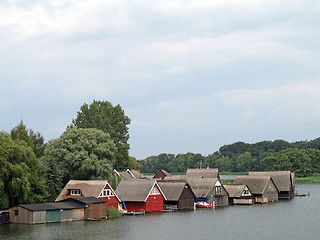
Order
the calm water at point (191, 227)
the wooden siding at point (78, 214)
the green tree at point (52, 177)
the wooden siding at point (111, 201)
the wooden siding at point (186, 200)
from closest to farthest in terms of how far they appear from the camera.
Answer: the calm water at point (191, 227)
the wooden siding at point (78, 214)
the wooden siding at point (111, 201)
the green tree at point (52, 177)
the wooden siding at point (186, 200)

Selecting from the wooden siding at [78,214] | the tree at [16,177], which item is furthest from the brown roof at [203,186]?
the tree at [16,177]

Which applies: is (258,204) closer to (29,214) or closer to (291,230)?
(291,230)

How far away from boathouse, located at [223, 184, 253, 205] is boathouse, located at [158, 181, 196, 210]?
11225 mm

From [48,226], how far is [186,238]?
15999 mm

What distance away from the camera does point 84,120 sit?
99500 mm

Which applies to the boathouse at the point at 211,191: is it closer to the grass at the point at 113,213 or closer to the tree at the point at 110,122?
the grass at the point at 113,213

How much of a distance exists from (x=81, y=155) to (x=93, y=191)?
12821 mm

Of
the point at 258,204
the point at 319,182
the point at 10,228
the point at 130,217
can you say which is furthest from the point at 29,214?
the point at 319,182

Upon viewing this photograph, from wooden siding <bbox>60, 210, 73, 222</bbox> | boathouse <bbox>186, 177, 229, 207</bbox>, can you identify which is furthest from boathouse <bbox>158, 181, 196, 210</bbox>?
wooden siding <bbox>60, 210, 73, 222</bbox>

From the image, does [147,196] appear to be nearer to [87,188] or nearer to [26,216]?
[87,188]

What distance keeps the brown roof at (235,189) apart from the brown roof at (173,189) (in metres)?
13.4

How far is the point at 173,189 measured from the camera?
237 feet

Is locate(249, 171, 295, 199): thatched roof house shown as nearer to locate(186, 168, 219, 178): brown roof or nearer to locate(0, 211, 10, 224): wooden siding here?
locate(186, 168, 219, 178): brown roof

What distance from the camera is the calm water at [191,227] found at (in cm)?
4806
